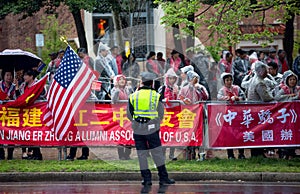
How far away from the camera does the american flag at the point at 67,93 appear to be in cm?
1691

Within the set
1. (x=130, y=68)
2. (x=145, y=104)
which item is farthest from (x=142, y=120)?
(x=130, y=68)

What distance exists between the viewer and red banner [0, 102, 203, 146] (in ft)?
54.9

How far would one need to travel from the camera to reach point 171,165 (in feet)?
52.4

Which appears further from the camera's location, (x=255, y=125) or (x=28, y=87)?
(x=28, y=87)

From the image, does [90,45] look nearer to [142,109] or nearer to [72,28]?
[72,28]

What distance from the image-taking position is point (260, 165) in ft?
52.4

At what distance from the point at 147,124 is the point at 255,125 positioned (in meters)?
3.53

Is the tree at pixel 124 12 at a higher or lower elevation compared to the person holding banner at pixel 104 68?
higher

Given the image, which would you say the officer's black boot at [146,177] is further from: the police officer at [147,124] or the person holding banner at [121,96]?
the person holding banner at [121,96]

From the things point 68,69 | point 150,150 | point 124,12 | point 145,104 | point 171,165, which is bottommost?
point 171,165

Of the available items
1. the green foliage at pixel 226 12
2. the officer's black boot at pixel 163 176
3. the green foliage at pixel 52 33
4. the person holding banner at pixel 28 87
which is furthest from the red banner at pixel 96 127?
the green foliage at pixel 52 33

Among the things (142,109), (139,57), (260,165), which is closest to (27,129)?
(142,109)

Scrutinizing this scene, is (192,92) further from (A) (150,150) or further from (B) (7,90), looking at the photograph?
(B) (7,90)

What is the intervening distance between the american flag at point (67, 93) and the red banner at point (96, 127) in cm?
16
